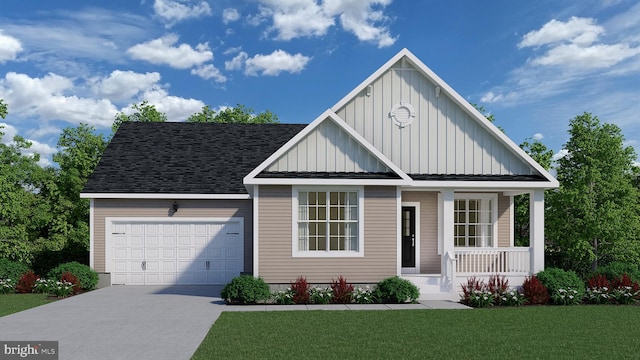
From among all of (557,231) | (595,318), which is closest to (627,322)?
(595,318)

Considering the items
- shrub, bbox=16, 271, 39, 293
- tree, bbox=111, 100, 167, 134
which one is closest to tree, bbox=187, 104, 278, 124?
tree, bbox=111, 100, 167, 134

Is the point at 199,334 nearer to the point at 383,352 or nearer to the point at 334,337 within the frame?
the point at 334,337

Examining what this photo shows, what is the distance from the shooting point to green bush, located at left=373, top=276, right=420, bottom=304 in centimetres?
1578

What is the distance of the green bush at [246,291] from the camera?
1541 centimetres

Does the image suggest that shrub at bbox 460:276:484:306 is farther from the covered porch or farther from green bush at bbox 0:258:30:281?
green bush at bbox 0:258:30:281

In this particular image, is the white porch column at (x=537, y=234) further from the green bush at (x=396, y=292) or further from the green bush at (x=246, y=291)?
the green bush at (x=246, y=291)

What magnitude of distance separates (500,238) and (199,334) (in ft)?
41.0

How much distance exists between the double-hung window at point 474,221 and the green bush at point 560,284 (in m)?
3.39

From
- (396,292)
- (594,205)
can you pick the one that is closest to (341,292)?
(396,292)

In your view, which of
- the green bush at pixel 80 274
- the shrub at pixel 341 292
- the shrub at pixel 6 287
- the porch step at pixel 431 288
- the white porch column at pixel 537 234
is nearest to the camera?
the shrub at pixel 341 292

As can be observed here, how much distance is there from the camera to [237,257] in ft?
69.7

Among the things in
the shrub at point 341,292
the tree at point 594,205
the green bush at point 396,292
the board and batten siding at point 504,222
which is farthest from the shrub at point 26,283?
the tree at point 594,205

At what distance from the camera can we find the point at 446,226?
17.5 metres

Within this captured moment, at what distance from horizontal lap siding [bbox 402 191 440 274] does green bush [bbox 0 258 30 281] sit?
43.8ft
